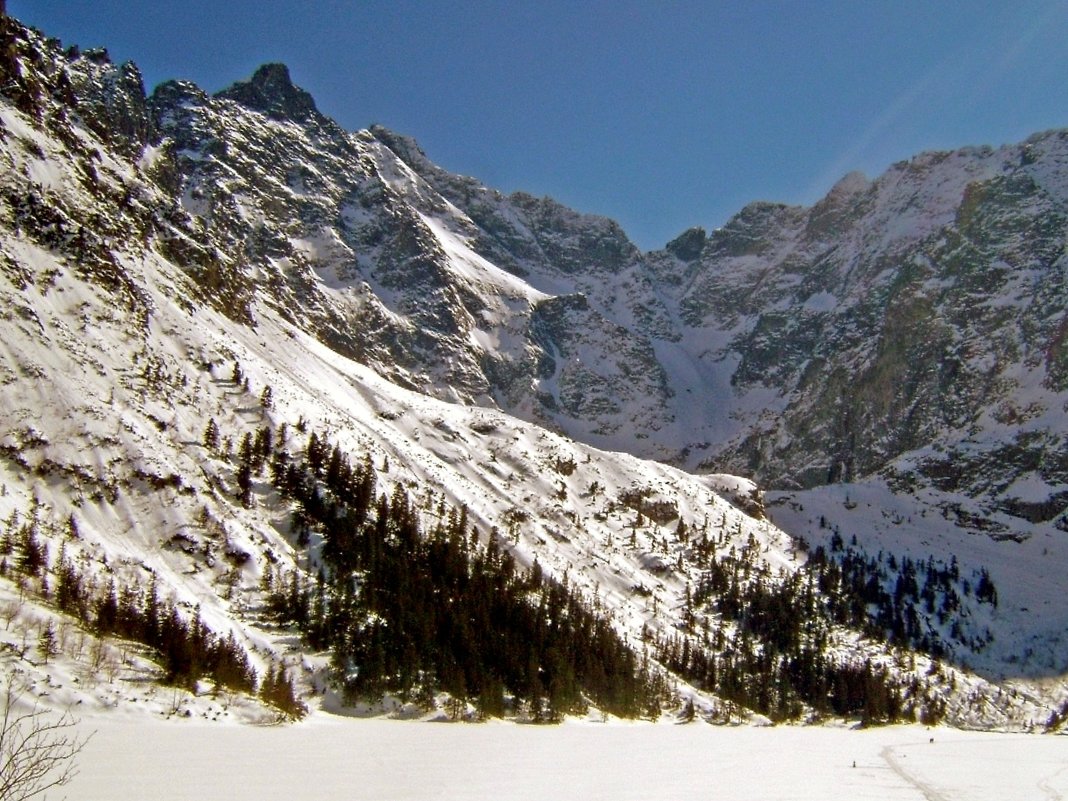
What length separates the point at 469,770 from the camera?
27.0 m

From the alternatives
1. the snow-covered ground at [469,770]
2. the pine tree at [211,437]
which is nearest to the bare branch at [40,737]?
the snow-covered ground at [469,770]

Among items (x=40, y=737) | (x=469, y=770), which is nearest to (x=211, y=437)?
(x=40, y=737)

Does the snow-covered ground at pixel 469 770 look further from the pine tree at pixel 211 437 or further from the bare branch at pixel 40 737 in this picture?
the pine tree at pixel 211 437

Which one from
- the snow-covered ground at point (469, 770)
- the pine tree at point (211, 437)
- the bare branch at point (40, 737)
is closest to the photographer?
the bare branch at point (40, 737)

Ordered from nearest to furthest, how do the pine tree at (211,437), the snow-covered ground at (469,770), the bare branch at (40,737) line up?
the bare branch at (40,737) < the snow-covered ground at (469,770) < the pine tree at (211,437)

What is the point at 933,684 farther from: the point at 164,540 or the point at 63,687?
the point at 63,687

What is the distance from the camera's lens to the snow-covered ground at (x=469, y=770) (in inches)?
831

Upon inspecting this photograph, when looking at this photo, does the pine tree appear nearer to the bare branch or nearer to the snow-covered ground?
the snow-covered ground

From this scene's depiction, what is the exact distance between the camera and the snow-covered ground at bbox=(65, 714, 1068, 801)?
21109 mm

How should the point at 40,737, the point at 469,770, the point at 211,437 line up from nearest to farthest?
1. the point at 40,737
2. the point at 469,770
3. the point at 211,437

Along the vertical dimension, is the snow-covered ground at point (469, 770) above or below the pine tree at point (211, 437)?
below

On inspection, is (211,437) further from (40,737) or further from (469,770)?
(469,770)

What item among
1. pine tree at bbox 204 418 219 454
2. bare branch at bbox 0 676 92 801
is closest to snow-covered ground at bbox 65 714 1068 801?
bare branch at bbox 0 676 92 801

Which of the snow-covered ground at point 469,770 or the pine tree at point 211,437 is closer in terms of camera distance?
the snow-covered ground at point 469,770
